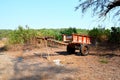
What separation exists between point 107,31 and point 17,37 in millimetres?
11424

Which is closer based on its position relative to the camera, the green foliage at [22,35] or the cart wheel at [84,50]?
the cart wheel at [84,50]

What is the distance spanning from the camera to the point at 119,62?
14742 mm

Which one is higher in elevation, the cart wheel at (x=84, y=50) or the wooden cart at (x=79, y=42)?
the wooden cart at (x=79, y=42)

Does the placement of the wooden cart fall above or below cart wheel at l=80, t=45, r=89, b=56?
above

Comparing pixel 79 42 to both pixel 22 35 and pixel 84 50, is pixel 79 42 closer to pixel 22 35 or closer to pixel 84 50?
pixel 84 50

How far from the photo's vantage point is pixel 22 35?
33.8 metres

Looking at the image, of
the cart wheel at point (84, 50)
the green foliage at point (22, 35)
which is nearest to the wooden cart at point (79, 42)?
the cart wheel at point (84, 50)

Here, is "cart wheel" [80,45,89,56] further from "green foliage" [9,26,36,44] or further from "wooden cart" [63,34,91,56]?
"green foliage" [9,26,36,44]

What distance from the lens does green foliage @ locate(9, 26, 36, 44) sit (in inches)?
1302

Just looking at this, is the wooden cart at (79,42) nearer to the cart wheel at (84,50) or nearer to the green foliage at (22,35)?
the cart wheel at (84,50)

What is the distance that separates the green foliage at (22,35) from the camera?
33062 mm

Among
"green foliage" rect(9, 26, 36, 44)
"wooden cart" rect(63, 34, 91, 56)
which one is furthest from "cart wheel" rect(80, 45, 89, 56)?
"green foliage" rect(9, 26, 36, 44)

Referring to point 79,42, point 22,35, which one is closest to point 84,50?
point 79,42

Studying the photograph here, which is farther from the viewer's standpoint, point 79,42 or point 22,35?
point 22,35
